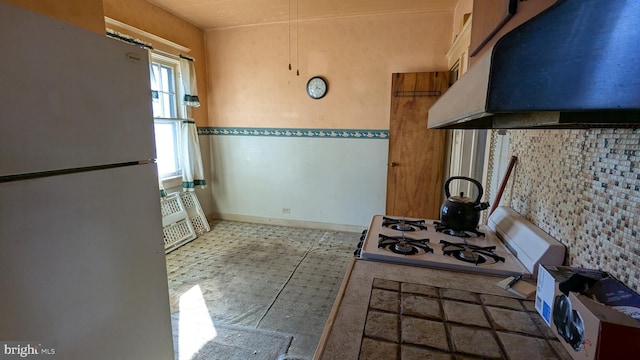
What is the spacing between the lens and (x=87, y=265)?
100 cm

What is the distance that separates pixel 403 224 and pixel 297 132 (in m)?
2.47

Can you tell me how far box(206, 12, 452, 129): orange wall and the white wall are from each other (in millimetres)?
265

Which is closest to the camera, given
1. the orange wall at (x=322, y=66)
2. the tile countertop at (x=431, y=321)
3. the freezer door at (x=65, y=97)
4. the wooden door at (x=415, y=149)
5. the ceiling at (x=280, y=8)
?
the tile countertop at (x=431, y=321)

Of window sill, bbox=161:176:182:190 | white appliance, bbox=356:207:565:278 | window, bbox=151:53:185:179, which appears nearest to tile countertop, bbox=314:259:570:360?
white appliance, bbox=356:207:565:278

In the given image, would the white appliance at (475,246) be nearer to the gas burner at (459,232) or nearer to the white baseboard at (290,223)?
the gas burner at (459,232)

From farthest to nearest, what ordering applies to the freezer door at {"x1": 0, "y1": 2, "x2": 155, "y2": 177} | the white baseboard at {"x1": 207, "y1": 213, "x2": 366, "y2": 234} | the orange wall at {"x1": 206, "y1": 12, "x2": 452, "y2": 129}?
the white baseboard at {"x1": 207, "y1": 213, "x2": 366, "y2": 234} < the orange wall at {"x1": 206, "y1": 12, "x2": 452, "y2": 129} < the freezer door at {"x1": 0, "y1": 2, "x2": 155, "y2": 177}

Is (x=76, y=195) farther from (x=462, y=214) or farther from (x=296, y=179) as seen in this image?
(x=296, y=179)

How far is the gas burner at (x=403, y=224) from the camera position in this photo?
4.88 ft

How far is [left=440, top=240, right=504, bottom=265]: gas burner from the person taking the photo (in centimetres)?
112

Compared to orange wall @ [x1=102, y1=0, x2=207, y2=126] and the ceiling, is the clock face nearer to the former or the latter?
the ceiling

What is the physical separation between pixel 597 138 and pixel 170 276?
294cm

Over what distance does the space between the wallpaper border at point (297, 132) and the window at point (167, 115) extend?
48 centimetres

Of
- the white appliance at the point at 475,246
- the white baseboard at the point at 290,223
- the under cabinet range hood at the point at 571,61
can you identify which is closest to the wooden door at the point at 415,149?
the white baseboard at the point at 290,223

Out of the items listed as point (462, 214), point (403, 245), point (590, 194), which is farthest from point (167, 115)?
point (590, 194)
